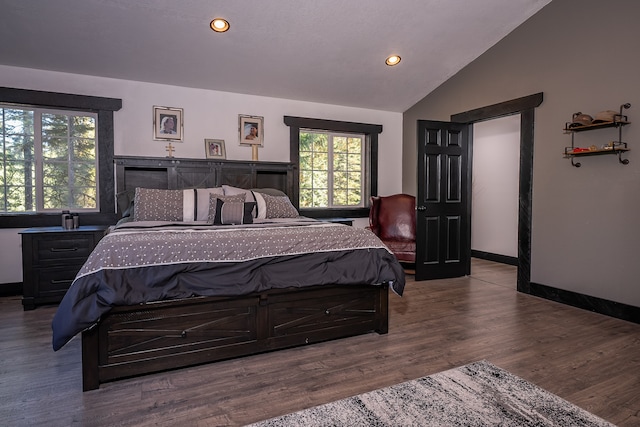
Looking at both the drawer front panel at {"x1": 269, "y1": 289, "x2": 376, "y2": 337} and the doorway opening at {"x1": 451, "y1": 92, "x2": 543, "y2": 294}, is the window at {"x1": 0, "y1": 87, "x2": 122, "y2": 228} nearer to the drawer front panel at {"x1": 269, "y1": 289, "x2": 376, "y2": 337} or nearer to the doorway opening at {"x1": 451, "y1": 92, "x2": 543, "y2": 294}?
the drawer front panel at {"x1": 269, "y1": 289, "x2": 376, "y2": 337}

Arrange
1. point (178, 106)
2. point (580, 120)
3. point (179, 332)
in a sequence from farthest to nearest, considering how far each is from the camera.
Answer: point (178, 106), point (580, 120), point (179, 332)

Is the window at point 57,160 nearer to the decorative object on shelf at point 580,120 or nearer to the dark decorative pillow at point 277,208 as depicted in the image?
the dark decorative pillow at point 277,208

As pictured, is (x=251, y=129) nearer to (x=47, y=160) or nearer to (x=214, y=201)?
(x=214, y=201)

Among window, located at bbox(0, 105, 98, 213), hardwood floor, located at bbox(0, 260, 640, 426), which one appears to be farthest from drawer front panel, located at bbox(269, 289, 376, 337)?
window, located at bbox(0, 105, 98, 213)

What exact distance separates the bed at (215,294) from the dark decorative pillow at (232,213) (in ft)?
1.58

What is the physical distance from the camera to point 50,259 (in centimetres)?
355

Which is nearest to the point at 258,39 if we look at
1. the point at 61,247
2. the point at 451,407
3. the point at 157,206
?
the point at 157,206

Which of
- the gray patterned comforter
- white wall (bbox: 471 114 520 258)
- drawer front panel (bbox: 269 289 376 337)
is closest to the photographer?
the gray patterned comforter

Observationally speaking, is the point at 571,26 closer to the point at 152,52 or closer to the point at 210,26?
the point at 210,26

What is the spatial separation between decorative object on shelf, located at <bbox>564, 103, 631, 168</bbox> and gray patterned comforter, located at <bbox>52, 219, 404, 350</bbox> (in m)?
2.21

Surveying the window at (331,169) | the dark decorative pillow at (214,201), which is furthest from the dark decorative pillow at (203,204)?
the window at (331,169)

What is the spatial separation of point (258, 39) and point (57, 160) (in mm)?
2561

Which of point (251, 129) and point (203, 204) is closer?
point (203, 204)

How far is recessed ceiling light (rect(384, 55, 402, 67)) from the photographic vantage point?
14.3ft
